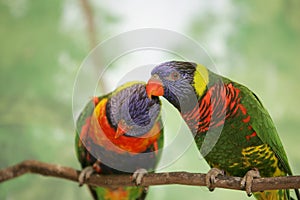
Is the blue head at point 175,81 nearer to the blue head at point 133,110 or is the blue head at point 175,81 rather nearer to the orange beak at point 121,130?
the blue head at point 133,110

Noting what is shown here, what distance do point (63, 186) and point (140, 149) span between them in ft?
3.17

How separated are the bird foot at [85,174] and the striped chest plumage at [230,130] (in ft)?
2.11

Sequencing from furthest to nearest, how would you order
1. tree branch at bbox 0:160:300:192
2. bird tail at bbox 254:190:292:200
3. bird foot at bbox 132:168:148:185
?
bird foot at bbox 132:168:148:185
bird tail at bbox 254:190:292:200
tree branch at bbox 0:160:300:192

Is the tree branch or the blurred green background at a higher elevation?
the blurred green background

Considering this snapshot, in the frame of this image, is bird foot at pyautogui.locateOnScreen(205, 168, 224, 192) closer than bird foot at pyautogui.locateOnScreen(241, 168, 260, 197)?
No

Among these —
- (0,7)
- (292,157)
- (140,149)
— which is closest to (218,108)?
(140,149)

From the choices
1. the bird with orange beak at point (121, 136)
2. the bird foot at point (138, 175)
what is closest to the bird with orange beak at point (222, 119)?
the bird with orange beak at point (121, 136)

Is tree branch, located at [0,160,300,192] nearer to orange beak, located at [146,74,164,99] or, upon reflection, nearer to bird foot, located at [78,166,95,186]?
bird foot, located at [78,166,95,186]

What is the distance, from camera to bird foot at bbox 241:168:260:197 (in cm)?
167

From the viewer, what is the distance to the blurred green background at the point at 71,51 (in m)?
2.75

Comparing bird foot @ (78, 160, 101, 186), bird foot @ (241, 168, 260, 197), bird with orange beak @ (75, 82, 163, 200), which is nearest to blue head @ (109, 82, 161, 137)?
bird with orange beak @ (75, 82, 163, 200)

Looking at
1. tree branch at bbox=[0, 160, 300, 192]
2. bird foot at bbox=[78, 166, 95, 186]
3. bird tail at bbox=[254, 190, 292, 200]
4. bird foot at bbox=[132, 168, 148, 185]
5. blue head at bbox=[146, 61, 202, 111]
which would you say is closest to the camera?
tree branch at bbox=[0, 160, 300, 192]

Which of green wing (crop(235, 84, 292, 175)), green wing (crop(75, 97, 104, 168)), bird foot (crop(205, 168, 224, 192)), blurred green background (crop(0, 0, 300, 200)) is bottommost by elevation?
bird foot (crop(205, 168, 224, 192))

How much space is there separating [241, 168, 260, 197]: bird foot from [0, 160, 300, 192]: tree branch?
0.6 inches
